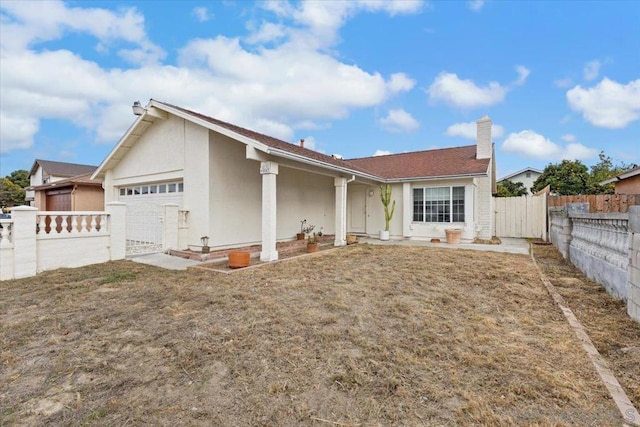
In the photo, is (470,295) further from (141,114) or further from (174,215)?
(141,114)

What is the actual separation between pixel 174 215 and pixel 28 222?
10.8 ft

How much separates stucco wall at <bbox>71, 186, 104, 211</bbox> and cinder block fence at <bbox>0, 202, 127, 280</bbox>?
8.23 meters

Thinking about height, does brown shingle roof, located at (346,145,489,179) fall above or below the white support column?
above

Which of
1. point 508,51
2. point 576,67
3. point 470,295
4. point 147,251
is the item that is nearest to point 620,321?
point 470,295

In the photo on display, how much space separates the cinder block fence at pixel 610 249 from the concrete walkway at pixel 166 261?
8.35 metres

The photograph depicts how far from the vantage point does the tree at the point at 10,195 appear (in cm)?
3466

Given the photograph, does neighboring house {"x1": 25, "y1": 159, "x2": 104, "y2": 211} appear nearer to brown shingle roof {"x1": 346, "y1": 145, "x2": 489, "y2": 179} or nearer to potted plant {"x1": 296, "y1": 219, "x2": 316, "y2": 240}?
potted plant {"x1": 296, "y1": 219, "x2": 316, "y2": 240}

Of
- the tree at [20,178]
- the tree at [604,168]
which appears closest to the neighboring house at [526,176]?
the tree at [604,168]

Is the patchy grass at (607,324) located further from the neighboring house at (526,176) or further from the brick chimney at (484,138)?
the neighboring house at (526,176)

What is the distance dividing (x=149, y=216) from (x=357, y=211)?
375 inches

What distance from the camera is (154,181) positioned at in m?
11.1

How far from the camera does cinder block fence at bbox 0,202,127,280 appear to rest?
22.0 feet

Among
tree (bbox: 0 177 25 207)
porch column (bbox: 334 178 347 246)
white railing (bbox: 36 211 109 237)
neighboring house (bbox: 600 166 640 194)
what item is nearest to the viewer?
white railing (bbox: 36 211 109 237)

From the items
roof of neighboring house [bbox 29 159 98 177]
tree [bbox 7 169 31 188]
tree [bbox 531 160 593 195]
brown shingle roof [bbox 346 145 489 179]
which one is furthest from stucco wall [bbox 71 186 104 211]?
tree [bbox 7 169 31 188]
